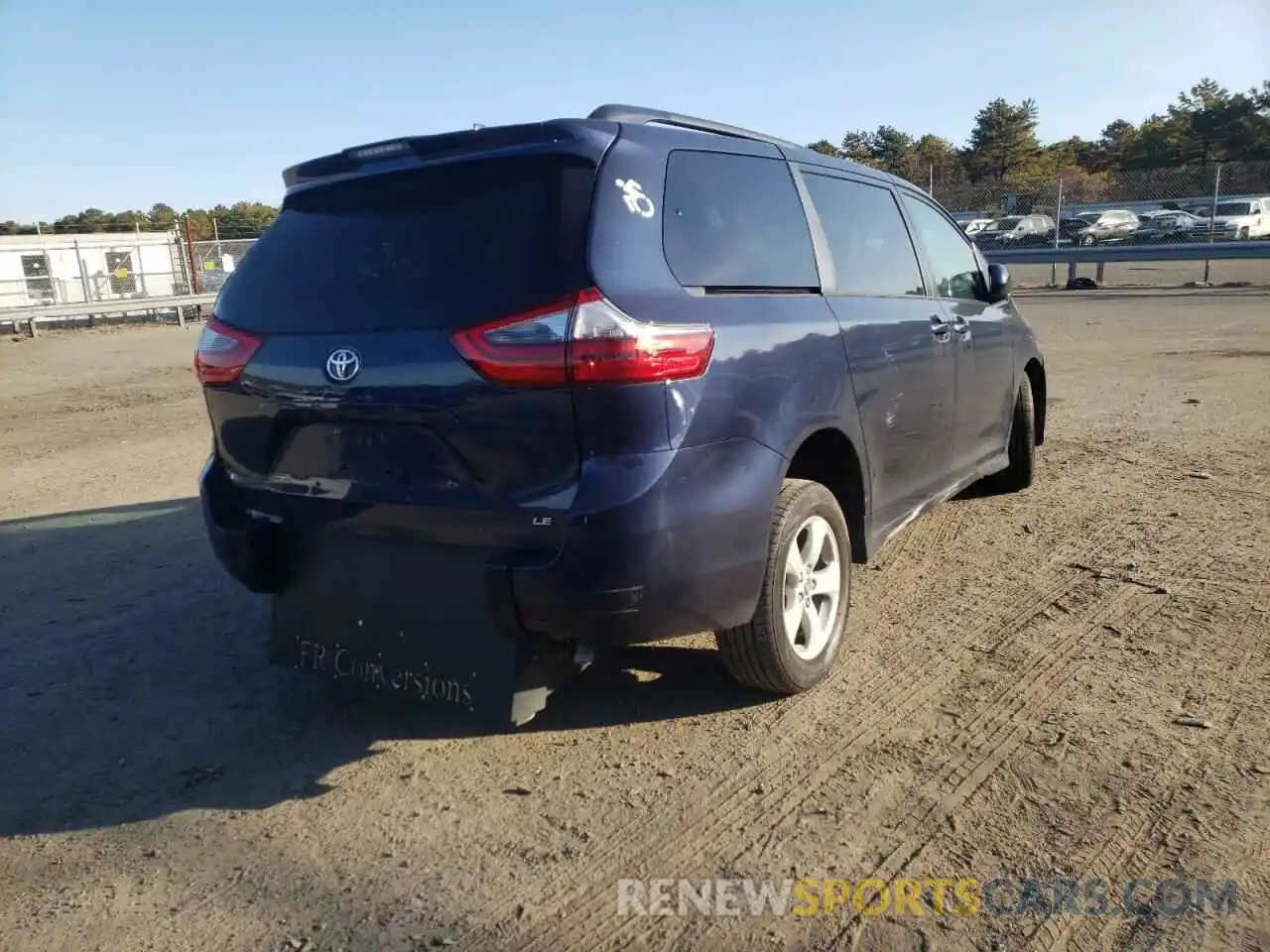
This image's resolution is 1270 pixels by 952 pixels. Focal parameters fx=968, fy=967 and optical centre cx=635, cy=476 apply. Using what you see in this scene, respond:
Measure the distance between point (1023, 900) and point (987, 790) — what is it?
0.49 meters

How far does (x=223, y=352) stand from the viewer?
3.29 m

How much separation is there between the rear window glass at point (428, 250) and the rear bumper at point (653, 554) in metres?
0.59

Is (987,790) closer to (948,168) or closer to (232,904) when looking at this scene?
(232,904)

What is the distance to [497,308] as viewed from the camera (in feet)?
8.87

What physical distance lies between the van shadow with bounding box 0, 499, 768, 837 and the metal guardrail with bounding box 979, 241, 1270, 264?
1807 centimetres

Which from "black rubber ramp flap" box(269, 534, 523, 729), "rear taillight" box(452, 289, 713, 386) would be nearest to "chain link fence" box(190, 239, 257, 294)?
"black rubber ramp flap" box(269, 534, 523, 729)

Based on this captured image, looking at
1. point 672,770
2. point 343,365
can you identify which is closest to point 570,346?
point 343,365

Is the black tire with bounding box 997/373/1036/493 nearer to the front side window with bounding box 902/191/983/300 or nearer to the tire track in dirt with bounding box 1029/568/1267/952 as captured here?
the front side window with bounding box 902/191/983/300

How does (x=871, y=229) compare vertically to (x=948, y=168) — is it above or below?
below

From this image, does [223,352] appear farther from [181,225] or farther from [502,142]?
[181,225]

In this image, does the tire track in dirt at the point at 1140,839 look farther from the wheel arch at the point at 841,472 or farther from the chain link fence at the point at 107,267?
the chain link fence at the point at 107,267

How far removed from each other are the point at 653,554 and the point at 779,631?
72cm

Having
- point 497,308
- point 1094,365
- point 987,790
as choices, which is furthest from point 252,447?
point 1094,365

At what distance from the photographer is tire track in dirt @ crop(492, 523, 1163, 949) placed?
240 cm
